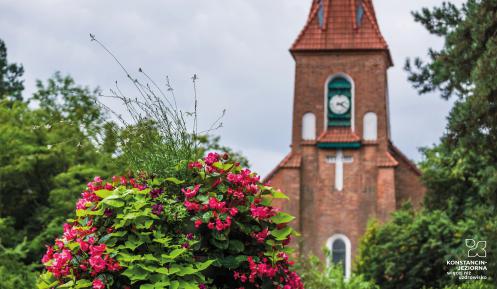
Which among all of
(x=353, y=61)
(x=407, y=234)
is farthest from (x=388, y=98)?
(x=407, y=234)

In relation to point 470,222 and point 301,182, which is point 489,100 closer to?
point 470,222

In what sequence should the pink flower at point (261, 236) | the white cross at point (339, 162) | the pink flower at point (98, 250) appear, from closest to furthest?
the pink flower at point (98, 250) → the pink flower at point (261, 236) → the white cross at point (339, 162)

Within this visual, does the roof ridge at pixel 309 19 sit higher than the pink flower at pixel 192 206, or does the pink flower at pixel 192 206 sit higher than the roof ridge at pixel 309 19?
the roof ridge at pixel 309 19

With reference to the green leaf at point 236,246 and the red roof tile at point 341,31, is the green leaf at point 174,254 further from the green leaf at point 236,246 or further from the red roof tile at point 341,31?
the red roof tile at point 341,31

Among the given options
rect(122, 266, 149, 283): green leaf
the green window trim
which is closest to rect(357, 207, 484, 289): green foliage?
the green window trim

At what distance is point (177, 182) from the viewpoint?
6.84 metres

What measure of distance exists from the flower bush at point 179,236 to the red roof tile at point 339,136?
101 ft

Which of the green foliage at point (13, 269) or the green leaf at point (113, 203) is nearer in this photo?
the green leaf at point (113, 203)

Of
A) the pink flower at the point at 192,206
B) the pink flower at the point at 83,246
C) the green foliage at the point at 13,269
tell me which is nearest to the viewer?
the pink flower at the point at 83,246

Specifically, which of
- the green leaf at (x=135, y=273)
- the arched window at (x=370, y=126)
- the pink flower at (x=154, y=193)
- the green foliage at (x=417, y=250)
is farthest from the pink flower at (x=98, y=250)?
the arched window at (x=370, y=126)

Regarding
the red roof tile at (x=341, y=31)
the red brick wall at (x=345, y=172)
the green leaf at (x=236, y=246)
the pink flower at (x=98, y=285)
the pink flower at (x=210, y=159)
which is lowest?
the pink flower at (x=98, y=285)

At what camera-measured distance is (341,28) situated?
3938 centimetres

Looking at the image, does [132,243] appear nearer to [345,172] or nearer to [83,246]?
[83,246]

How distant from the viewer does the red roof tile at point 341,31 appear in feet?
128
